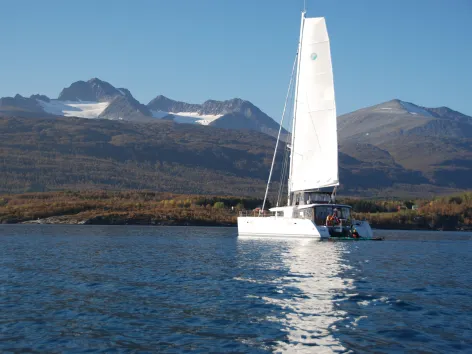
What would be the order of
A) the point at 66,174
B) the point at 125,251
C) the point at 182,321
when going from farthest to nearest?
the point at 66,174 < the point at 125,251 < the point at 182,321

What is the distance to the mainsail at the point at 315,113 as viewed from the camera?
51.1m

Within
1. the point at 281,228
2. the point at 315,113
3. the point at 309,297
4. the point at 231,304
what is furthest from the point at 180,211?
the point at 231,304

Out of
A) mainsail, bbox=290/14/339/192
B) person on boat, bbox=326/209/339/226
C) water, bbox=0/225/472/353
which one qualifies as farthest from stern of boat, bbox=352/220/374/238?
water, bbox=0/225/472/353

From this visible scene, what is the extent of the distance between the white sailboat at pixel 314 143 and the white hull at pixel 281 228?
0.08 meters

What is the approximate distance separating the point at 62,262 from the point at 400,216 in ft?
231

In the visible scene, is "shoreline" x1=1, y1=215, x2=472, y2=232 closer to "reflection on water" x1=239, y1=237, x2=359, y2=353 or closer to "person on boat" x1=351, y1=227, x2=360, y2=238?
"person on boat" x1=351, y1=227, x2=360, y2=238

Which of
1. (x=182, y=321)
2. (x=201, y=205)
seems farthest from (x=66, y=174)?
(x=182, y=321)

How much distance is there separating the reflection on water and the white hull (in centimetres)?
794

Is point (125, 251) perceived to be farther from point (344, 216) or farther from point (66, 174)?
point (66, 174)

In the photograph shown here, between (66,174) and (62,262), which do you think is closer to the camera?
(62,262)

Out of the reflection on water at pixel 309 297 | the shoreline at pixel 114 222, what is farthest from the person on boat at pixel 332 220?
the shoreline at pixel 114 222

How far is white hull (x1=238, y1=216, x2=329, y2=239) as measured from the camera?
47.9m

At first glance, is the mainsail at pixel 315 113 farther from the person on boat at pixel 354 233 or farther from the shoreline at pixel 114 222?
the shoreline at pixel 114 222

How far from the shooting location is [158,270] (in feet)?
92.2
